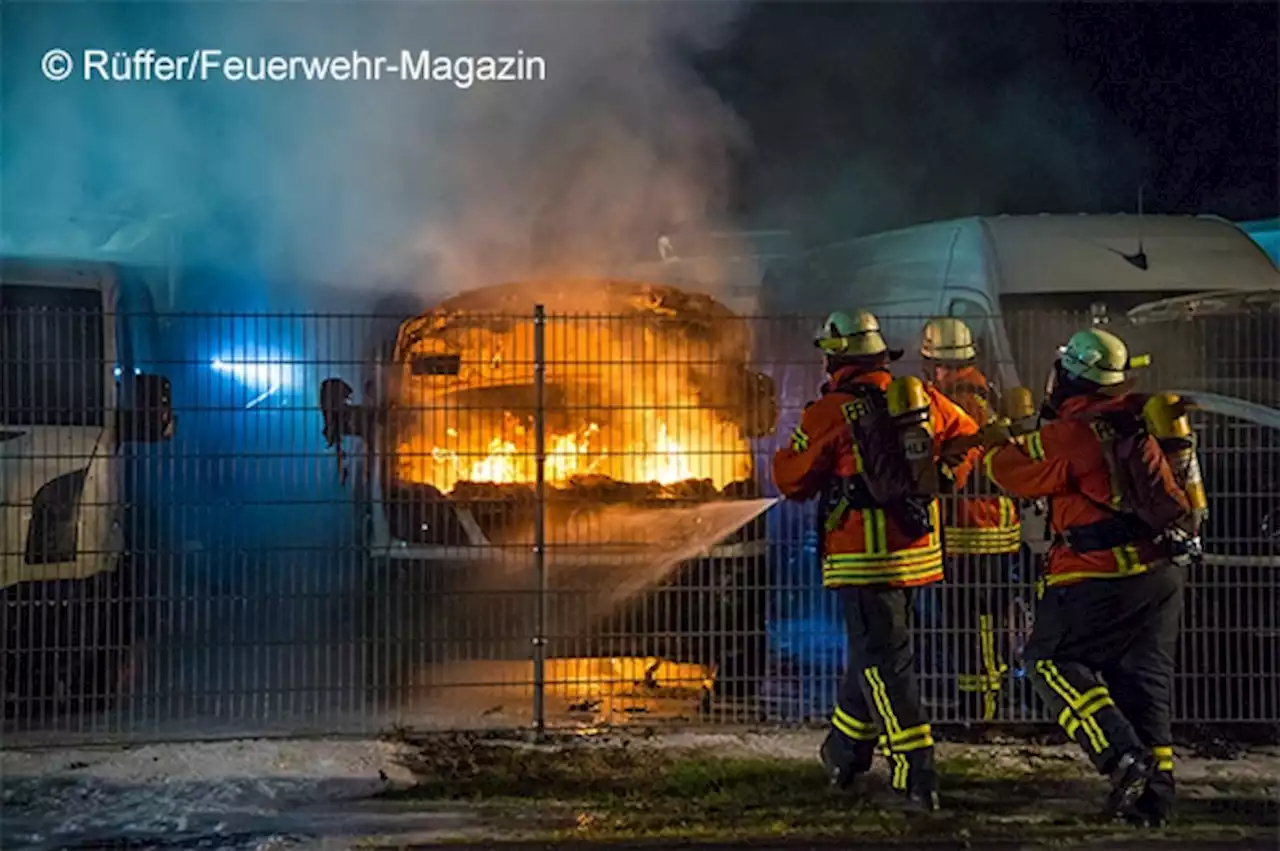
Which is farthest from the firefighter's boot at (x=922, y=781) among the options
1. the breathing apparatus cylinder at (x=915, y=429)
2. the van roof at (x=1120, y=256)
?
the van roof at (x=1120, y=256)

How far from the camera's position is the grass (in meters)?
4.70

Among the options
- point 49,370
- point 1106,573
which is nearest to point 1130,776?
point 1106,573

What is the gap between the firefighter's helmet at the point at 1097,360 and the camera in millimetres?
4707

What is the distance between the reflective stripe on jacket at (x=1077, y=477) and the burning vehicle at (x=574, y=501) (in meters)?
1.75

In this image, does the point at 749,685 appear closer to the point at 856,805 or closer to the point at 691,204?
the point at 856,805

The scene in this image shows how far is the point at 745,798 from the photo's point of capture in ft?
16.8

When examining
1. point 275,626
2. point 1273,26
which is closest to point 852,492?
point 275,626

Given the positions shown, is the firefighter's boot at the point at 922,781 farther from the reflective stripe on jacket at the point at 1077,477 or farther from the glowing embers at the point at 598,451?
the glowing embers at the point at 598,451

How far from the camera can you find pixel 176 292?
10.7 m

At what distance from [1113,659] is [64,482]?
4977 mm

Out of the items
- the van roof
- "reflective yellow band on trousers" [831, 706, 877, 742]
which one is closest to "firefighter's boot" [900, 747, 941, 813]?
Result: "reflective yellow band on trousers" [831, 706, 877, 742]

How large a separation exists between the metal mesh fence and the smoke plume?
16.4 ft
